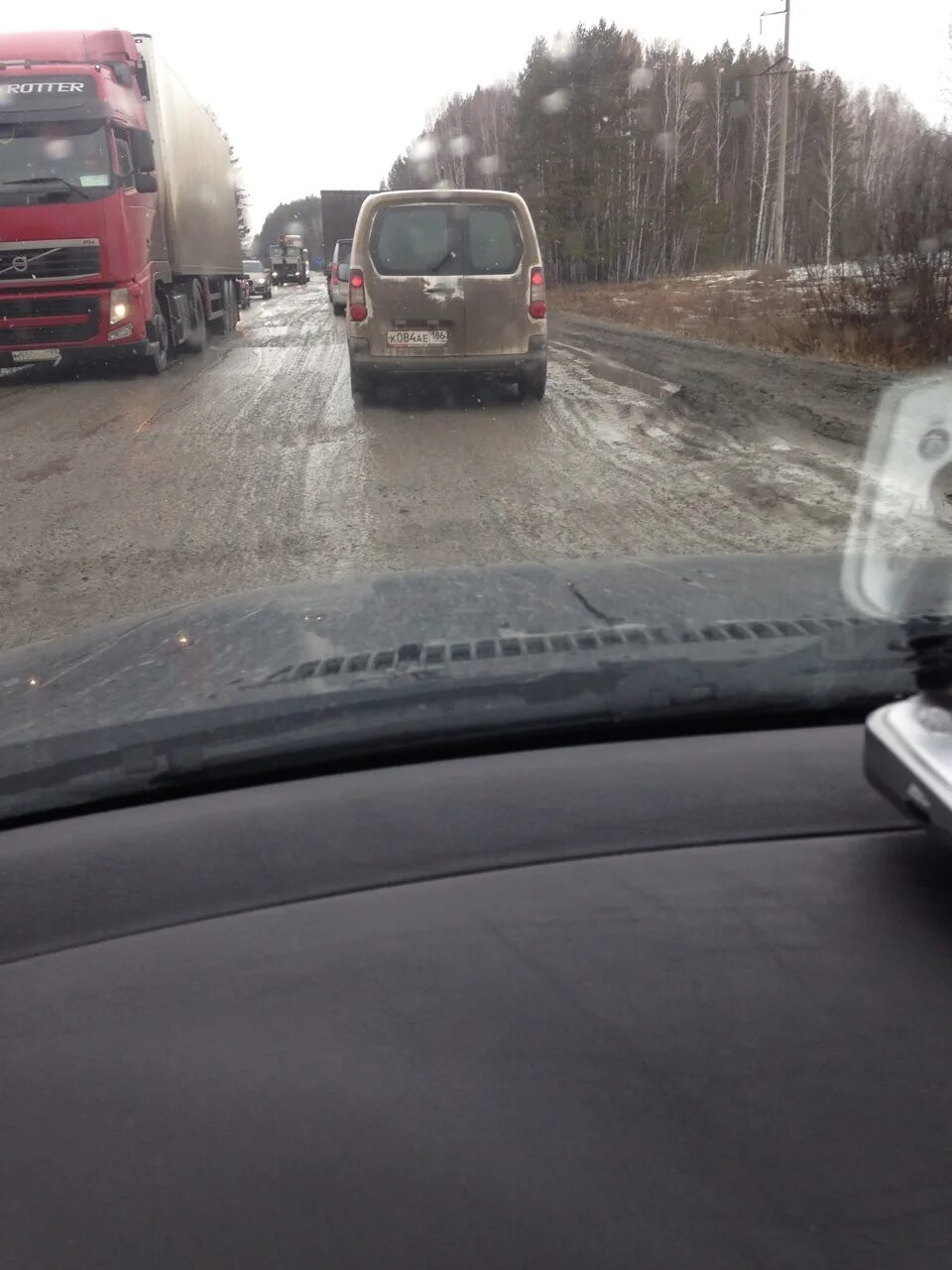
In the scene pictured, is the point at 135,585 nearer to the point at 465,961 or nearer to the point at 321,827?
the point at 321,827

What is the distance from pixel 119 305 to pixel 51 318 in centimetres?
83

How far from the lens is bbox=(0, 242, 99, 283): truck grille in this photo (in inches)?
538

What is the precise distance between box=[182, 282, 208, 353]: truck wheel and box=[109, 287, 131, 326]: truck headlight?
3.91 m

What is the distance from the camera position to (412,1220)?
36.0 inches

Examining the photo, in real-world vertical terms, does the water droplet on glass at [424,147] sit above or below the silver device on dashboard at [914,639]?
above

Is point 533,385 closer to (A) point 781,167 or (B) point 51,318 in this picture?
(B) point 51,318

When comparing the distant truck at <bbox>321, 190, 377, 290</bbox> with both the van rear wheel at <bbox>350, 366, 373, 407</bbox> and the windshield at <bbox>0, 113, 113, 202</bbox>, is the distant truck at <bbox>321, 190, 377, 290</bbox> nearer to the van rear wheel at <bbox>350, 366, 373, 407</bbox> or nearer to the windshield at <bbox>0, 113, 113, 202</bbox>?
the windshield at <bbox>0, 113, 113, 202</bbox>

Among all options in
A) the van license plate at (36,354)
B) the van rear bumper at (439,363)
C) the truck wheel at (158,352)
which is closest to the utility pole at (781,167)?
the truck wheel at (158,352)

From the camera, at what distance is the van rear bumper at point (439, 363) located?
1073cm

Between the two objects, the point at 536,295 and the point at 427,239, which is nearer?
the point at 427,239

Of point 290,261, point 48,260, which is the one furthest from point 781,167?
point 290,261

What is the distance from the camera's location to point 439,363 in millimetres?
→ 10758

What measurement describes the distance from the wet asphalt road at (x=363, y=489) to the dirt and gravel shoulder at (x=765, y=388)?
19 cm

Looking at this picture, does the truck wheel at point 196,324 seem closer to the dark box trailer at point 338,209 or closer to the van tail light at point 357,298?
the van tail light at point 357,298
